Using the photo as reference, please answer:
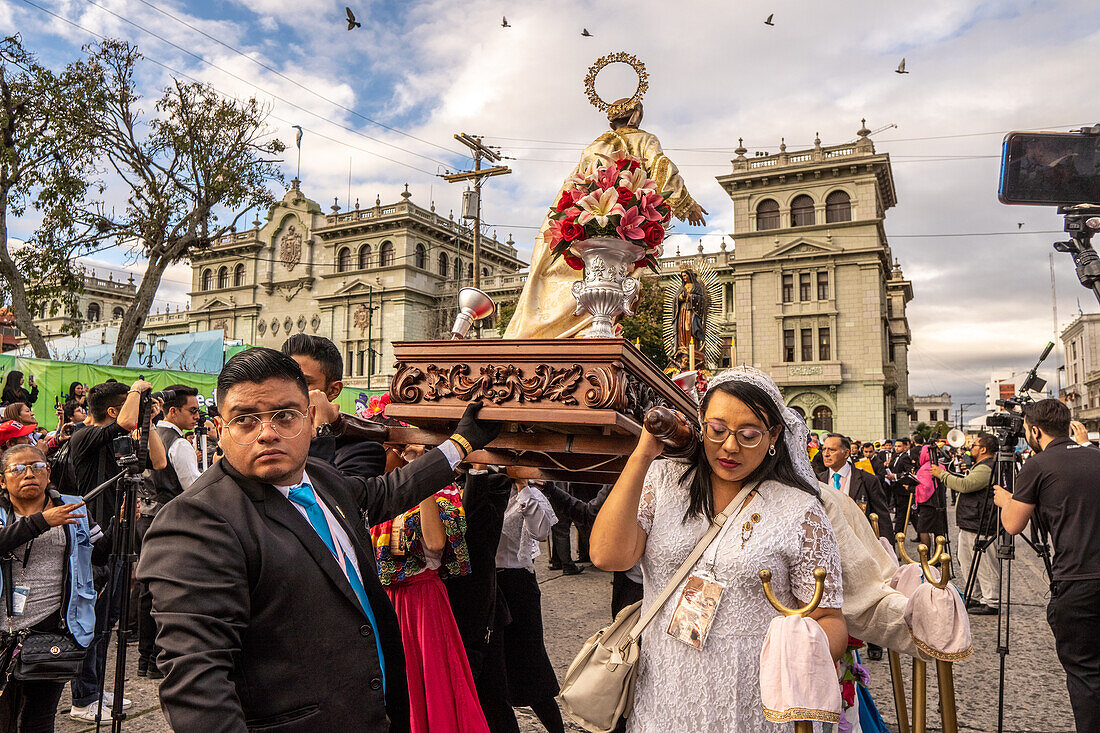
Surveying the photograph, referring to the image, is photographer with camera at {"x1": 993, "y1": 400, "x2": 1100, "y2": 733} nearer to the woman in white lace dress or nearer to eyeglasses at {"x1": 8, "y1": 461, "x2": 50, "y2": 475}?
the woman in white lace dress

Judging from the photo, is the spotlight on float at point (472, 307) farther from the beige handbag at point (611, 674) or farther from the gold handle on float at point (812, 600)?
the gold handle on float at point (812, 600)

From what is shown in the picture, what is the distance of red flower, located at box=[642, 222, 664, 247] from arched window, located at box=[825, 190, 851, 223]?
1712 inches

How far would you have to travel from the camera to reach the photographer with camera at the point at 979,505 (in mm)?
8695

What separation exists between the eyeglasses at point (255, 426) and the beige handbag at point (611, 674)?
123 centimetres

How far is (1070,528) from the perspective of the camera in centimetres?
431

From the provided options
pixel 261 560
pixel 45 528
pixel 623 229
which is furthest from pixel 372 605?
pixel 45 528

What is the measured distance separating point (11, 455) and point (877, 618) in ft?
14.7

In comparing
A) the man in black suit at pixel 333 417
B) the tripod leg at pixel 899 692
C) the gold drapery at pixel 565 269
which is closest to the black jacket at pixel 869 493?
the gold drapery at pixel 565 269

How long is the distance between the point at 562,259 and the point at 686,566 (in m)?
2.99

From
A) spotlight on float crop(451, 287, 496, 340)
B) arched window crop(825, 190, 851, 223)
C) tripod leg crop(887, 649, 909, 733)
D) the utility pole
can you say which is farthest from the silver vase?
arched window crop(825, 190, 851, 223)

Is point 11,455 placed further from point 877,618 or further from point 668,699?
point 877,618

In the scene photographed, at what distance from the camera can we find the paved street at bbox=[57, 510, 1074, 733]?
508 centimetres

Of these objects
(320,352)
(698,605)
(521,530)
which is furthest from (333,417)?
(521,530)

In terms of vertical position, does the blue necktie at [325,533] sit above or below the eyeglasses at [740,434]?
below
